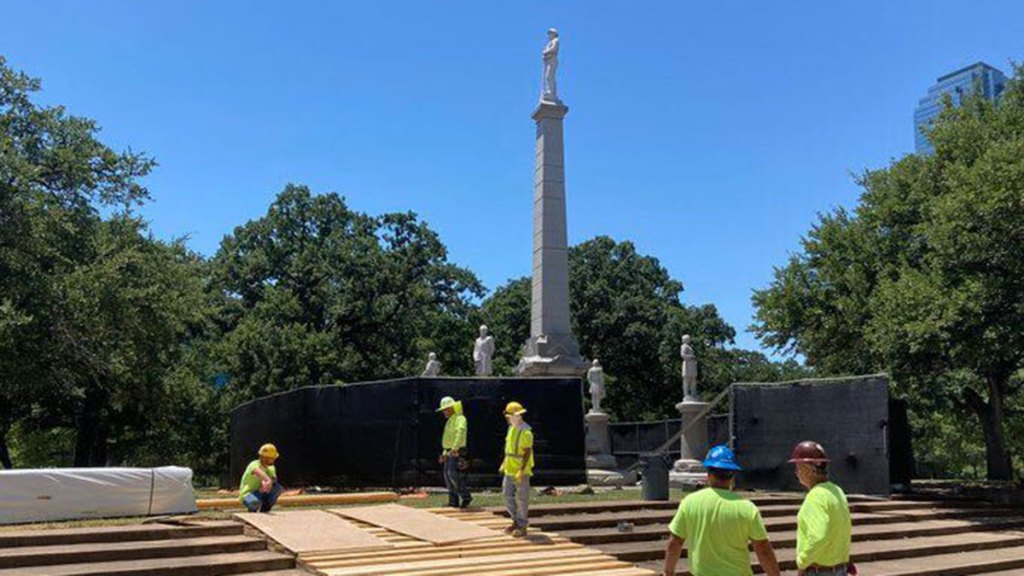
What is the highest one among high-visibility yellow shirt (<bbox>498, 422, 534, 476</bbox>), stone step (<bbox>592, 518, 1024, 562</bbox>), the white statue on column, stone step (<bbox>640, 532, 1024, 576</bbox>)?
the white statue on column

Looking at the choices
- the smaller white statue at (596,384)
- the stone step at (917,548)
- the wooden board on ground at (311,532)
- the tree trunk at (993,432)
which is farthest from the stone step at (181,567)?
the tree trunk at (993,432)

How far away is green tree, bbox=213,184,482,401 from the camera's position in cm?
3916

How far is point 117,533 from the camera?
10.3m

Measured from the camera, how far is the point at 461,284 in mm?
46875

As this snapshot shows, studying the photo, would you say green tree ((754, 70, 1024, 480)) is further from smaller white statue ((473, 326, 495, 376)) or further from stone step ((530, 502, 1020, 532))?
smaller white statue ((473, 326, 495, 376))

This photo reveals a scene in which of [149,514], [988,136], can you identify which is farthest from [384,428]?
[988,136]

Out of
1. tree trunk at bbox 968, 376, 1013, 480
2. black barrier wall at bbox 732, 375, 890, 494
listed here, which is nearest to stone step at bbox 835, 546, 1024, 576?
black barrier wall at bbox 732, 375, 890, 494

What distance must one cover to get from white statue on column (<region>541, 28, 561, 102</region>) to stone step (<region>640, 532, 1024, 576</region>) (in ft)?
56.8

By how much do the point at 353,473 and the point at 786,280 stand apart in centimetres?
1519

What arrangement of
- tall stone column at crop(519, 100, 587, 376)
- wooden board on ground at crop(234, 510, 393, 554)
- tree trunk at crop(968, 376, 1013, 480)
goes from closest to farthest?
1. wooden board on ground at crop(234, 510, 393, 554)
2. tall stone column at crop(519, 100, 587, 376)
3. tree trunk at crop(968, 376, 1013, 480)

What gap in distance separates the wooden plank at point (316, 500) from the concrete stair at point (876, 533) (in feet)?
10.0

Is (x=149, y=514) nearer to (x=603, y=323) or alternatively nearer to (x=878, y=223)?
(x=878, y=223)

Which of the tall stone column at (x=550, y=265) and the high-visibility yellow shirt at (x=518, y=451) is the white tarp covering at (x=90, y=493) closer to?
the high-visibility yellow shirt at (x=518, y=451)

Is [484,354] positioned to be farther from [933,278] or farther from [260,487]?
[260,487]
